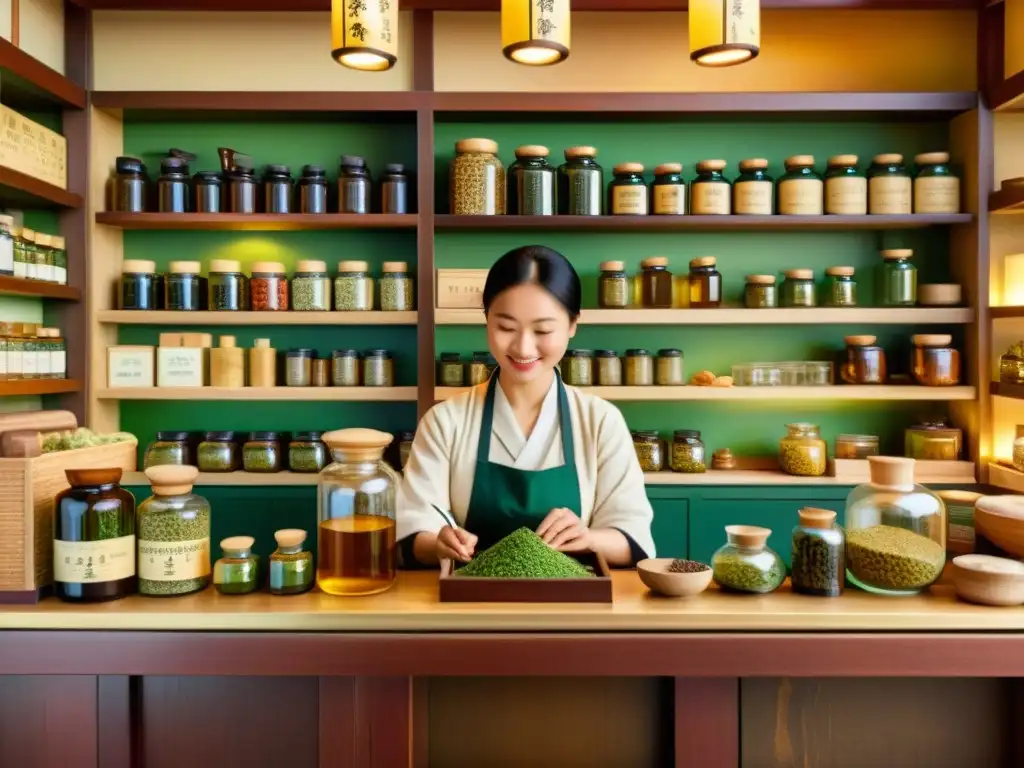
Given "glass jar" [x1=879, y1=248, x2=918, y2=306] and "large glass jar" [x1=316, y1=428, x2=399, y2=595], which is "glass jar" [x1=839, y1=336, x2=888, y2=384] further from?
"large glass jar" [x1=316, y1=428, x2=399, y2=595]

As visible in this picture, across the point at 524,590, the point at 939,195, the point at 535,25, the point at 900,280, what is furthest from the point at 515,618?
the point at 939,195

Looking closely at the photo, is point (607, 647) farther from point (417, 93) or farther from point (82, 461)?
point (417, 93)

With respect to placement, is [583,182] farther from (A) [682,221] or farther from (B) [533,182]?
(A) [682,221]

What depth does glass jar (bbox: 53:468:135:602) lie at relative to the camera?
129cm

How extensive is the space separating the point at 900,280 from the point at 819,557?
204 centimetres

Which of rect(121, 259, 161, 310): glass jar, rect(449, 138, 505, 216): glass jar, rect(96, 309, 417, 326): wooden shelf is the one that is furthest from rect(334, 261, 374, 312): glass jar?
rect(121, 259, 161, 310): glass jar

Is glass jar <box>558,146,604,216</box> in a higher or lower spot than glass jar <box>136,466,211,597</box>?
higher

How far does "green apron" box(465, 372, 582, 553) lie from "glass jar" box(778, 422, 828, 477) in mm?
1476

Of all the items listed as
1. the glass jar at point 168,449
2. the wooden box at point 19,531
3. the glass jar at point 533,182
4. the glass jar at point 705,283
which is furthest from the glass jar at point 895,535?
the glass jar at point 168,449

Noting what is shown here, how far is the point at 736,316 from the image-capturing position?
299 centimetres

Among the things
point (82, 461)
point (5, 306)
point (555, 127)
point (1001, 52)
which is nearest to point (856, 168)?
point (1001, 52)

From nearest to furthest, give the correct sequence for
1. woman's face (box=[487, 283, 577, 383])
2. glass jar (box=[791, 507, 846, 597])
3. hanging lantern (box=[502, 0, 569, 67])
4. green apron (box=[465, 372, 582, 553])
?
1. glass jar (box=[791, 507, 846, 597])
2. hanging lantern (box=[502, 0, 569, 67])
3. woman's face (box=[487, 283, 577, 383])
4. green apron (box=[465, 372, 582, 553])

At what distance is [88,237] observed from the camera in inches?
117

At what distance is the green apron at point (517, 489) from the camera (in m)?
1.82
